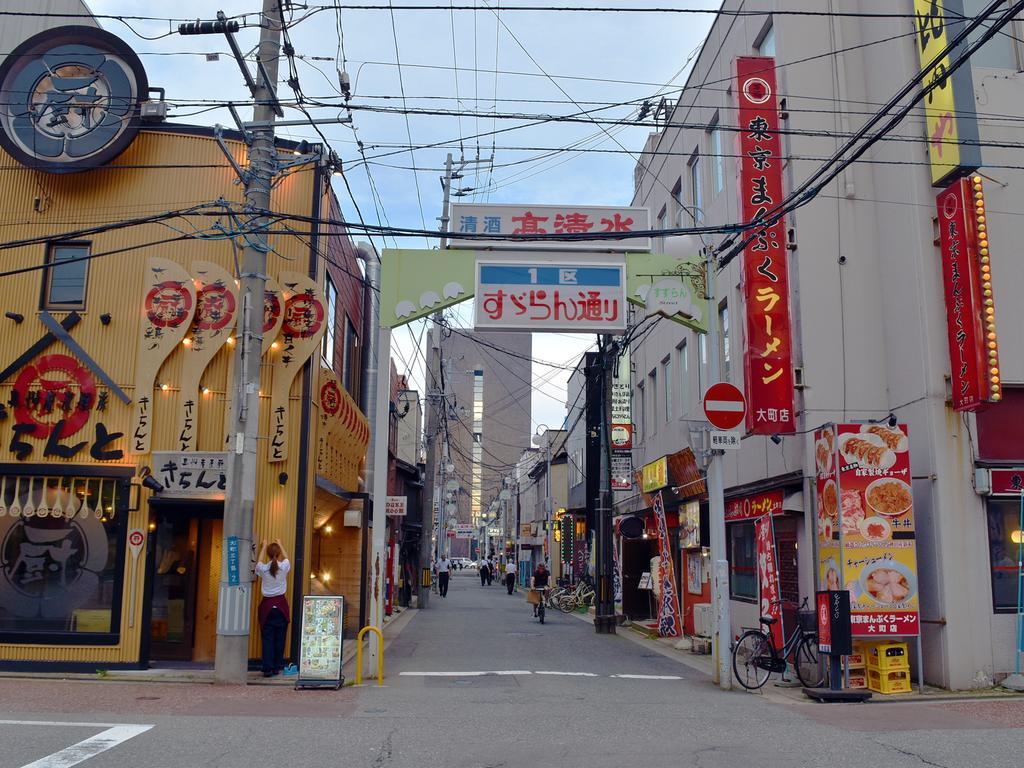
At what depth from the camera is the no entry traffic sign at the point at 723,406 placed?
1334 cm

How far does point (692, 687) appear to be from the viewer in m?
12.9

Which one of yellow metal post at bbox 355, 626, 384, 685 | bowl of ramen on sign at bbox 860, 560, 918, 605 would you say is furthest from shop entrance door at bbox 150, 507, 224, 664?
bowl of ramen on sign at bbox 860, 560, 918, 605

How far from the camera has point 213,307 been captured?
47.3 ft

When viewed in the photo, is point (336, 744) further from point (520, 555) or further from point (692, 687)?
point (520, 555)

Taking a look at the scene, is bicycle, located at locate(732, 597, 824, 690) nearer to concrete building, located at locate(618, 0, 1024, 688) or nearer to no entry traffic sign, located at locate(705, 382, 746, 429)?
concrete building, located at locate(618, 0, 1024, 688)

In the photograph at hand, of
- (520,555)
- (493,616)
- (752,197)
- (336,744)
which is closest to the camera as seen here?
(336,744)

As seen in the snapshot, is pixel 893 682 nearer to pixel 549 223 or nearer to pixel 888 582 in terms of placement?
pixel 888 582

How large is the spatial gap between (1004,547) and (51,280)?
48.8 feet

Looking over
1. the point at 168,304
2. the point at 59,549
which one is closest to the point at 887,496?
the point at 168,304

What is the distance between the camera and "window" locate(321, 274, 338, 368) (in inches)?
670

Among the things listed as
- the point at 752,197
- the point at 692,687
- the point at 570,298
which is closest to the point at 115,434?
the point at 570,298

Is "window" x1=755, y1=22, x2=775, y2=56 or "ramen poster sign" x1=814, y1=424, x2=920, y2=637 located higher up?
"window" x1=755, y1=22, x2=775, y2=56

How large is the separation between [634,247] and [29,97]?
31.6ft

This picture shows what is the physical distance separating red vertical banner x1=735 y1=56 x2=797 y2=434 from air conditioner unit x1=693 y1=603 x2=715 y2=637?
6132mm
